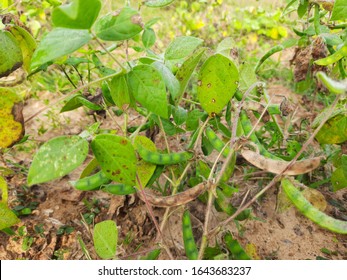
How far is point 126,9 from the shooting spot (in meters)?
0.82

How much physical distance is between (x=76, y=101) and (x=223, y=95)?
0.54 m

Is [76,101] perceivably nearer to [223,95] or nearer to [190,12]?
[223,95]

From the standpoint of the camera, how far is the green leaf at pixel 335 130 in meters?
1.15

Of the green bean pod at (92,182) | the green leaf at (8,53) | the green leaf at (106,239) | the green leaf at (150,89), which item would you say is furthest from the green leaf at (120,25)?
the green leaf at (106,239)

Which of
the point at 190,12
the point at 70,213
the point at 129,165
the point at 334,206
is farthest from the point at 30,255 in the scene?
the point at 190,12

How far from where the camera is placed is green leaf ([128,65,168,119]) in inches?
37.0

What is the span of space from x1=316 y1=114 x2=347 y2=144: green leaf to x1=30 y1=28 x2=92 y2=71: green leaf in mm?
808

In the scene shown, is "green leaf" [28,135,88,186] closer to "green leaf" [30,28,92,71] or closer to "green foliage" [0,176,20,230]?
"green leaf" [30,28,92,71]

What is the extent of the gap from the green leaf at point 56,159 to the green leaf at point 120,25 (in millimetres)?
258

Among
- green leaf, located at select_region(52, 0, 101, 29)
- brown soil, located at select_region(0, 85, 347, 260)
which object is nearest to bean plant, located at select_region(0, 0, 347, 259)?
green leaf, located at select_region(52, 0, 101, 29)

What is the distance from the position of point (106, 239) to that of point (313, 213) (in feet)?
1.97

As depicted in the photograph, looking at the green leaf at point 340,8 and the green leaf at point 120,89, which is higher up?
the green leaf at point 340,8

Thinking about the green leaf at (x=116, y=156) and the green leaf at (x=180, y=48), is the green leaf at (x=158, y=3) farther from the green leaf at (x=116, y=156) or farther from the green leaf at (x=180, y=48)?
the green leaf at (x=116, y=156)

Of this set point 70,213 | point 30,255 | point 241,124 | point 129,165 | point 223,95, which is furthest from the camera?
point 70,213
